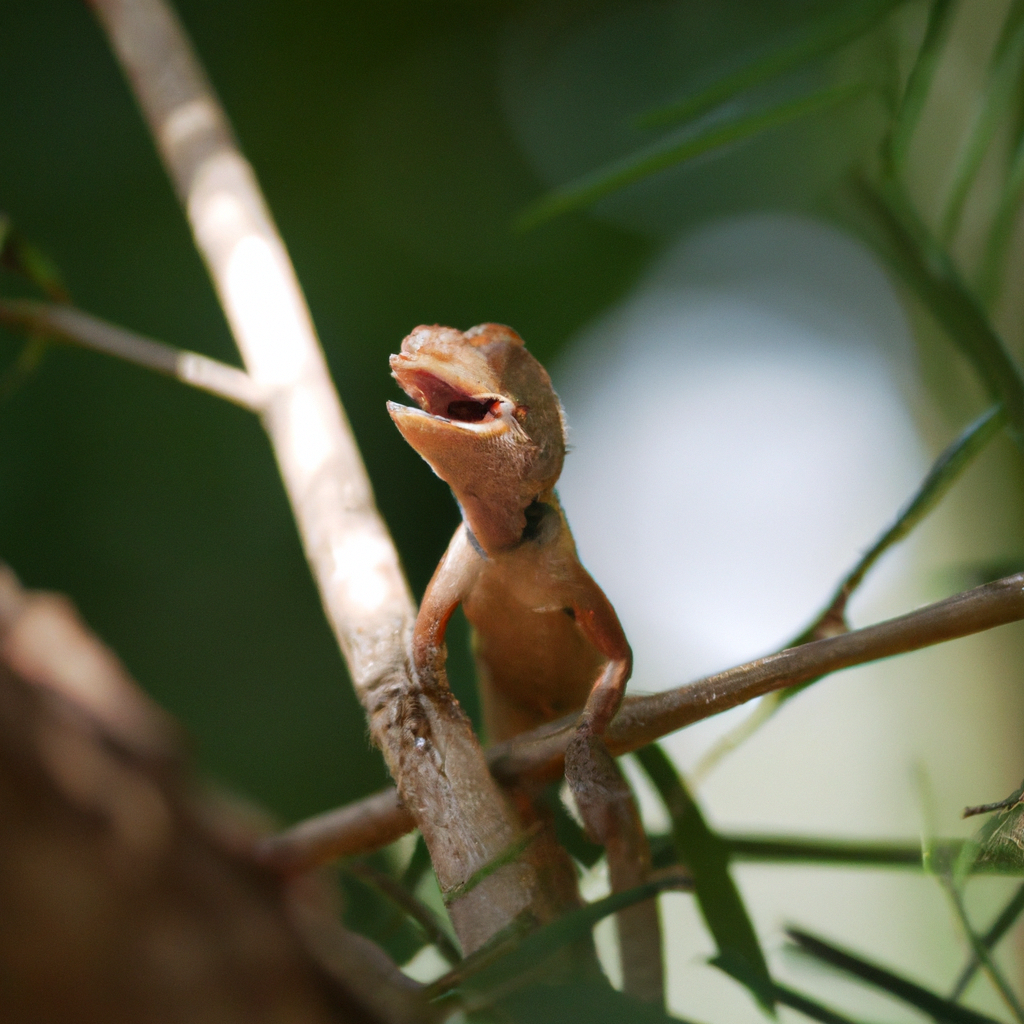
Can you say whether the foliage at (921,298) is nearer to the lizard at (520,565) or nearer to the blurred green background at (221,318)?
the lizard at (520,565)

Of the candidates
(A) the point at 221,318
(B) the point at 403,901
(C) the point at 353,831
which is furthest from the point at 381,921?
(A) the point at 221,318

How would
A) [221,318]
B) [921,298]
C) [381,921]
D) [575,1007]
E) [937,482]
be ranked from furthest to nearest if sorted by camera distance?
[221,318] → [381,921] → [921,298] → [937,482] → [575,1007]

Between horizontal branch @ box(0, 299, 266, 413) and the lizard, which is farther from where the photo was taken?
horizontal branch @ box(0, 299, 266, 413)

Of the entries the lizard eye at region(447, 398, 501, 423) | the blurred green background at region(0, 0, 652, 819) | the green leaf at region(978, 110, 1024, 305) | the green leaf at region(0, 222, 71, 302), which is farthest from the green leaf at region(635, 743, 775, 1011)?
the blurred green background at region(0, 0, 652, 819)

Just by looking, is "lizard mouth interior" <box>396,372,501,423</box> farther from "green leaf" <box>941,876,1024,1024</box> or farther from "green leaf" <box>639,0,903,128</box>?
"green leaf" <box>941,876,1024,1024</box>

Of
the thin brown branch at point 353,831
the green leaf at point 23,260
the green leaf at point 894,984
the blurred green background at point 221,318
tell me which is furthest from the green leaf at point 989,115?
the blurred green background at point 221,318

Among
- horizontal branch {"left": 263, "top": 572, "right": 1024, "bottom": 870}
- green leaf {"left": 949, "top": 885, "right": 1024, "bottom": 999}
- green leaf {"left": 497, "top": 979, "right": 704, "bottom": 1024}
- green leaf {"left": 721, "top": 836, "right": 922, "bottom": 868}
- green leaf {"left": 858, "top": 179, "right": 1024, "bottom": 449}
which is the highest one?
green leaf {"left": 858, "top": 179, "right": 1024, "bottom": 449}

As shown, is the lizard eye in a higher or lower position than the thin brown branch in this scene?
higher

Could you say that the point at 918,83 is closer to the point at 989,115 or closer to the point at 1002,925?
the point at 989,115
